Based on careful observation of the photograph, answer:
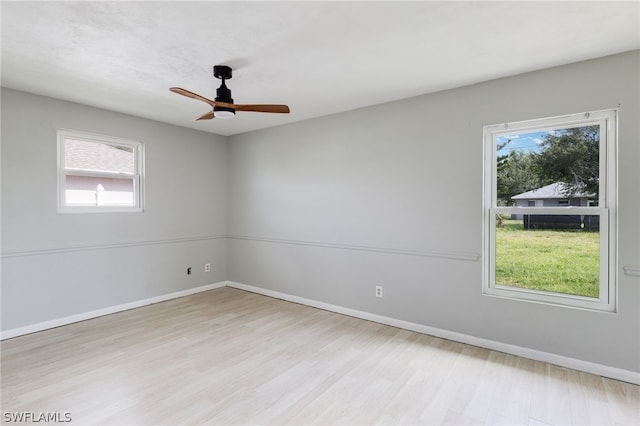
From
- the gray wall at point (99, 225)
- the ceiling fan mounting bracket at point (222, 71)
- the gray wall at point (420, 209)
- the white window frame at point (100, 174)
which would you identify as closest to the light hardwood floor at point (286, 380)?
the gray wall at point (420, 209)

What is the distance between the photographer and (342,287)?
13.1ft

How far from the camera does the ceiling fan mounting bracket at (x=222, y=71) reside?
2.61 meters

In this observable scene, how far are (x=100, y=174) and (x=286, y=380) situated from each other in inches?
131

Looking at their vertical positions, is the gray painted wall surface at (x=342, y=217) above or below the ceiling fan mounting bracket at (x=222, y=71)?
below

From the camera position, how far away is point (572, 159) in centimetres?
271

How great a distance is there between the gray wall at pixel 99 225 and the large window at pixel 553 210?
393 cm

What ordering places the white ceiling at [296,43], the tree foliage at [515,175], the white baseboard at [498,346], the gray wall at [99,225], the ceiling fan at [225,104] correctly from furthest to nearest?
the gray wall at [99,225], the tree foliage at [515,175], the ceiling fan at [225,104], the white baseboard at [498,346], the white ceiling at [296,43]

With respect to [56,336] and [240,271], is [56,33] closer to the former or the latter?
[56,336]

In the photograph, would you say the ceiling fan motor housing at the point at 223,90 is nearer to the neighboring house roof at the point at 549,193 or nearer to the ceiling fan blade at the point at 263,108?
the ceiling fan blade at the point at 263,108

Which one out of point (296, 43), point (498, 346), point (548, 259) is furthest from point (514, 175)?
point (296, 43)

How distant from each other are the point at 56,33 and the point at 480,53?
3.02m

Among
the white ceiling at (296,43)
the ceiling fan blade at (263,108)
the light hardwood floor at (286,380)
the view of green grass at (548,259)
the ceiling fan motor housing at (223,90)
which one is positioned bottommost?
the light hardwood floor at (286,380)

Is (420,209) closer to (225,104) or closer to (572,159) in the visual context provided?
(572,159)

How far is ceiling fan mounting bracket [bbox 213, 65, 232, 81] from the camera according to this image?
8.56 feet
